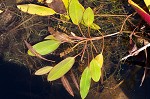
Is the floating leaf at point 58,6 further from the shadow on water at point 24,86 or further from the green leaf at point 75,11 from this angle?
the shadow on water at point 24,86

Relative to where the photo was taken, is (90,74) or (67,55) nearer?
(90,74)

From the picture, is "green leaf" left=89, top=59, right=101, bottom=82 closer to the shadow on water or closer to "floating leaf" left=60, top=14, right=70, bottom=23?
the shadow on water

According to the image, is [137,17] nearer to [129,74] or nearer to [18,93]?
[129,74]

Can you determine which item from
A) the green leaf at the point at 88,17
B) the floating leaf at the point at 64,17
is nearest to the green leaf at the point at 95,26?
the green leaf at the point at 88,17

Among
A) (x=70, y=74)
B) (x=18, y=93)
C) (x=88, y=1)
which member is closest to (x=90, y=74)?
(x=70, y=74)

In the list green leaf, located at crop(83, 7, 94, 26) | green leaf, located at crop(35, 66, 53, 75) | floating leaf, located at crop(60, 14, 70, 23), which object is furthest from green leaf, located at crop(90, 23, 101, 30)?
green leaf, located at crop(35, 66, 53, 75)

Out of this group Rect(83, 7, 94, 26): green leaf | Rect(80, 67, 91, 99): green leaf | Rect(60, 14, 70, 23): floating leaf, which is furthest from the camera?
Rect(60, 14, 70, 23): floating leaf
